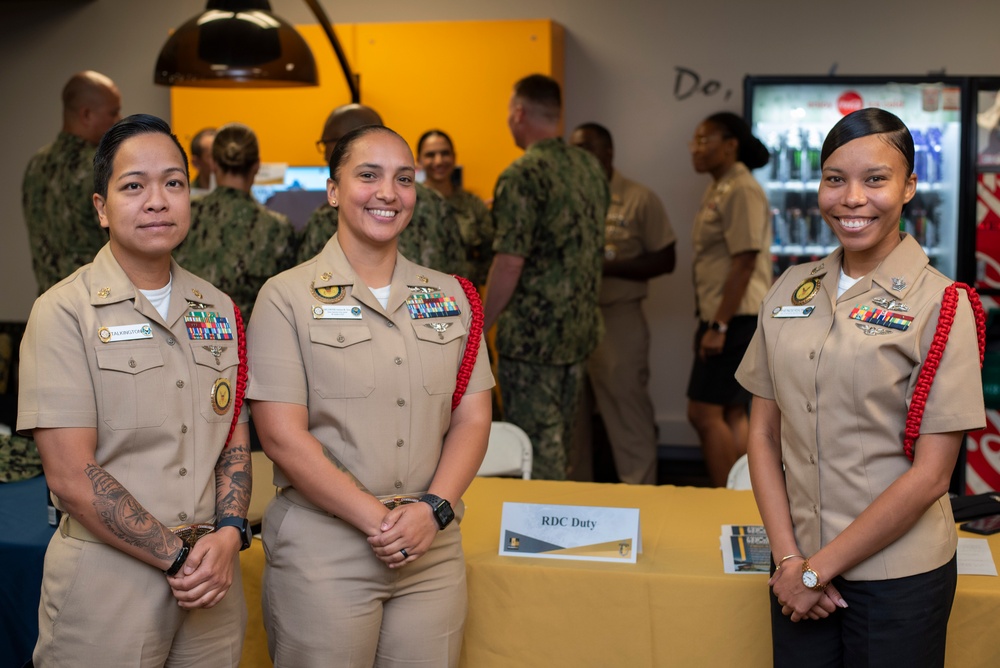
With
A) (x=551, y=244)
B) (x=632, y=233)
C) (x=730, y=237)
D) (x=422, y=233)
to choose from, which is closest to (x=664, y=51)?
(x=632, y=233)

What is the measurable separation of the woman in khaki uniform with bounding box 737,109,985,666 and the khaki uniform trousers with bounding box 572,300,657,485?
134 inches

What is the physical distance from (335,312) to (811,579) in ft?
3.23

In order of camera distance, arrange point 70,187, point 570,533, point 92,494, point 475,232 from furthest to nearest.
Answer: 1. point 475,232
2. point 70,187
3. point 570,533
4. point 92,494

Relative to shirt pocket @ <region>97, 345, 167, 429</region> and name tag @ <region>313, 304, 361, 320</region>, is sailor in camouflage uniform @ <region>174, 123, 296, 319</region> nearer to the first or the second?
name tag @ <region>313, 304, 361, 320</region>

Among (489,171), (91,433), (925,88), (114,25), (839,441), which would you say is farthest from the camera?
(114,25)

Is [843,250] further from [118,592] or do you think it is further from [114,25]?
[114,25]

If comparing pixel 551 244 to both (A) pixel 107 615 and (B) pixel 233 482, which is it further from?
(A) pixel 107 615

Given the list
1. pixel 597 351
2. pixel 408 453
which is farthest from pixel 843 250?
pixel 597 351

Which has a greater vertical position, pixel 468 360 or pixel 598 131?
pixel 598 131

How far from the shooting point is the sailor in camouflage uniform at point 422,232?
3494 mm

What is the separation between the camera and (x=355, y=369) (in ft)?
6.34

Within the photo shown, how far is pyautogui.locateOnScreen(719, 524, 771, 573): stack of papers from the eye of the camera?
2.20 m

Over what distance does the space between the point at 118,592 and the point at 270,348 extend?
501mm

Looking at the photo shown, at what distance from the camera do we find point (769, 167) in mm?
5379
